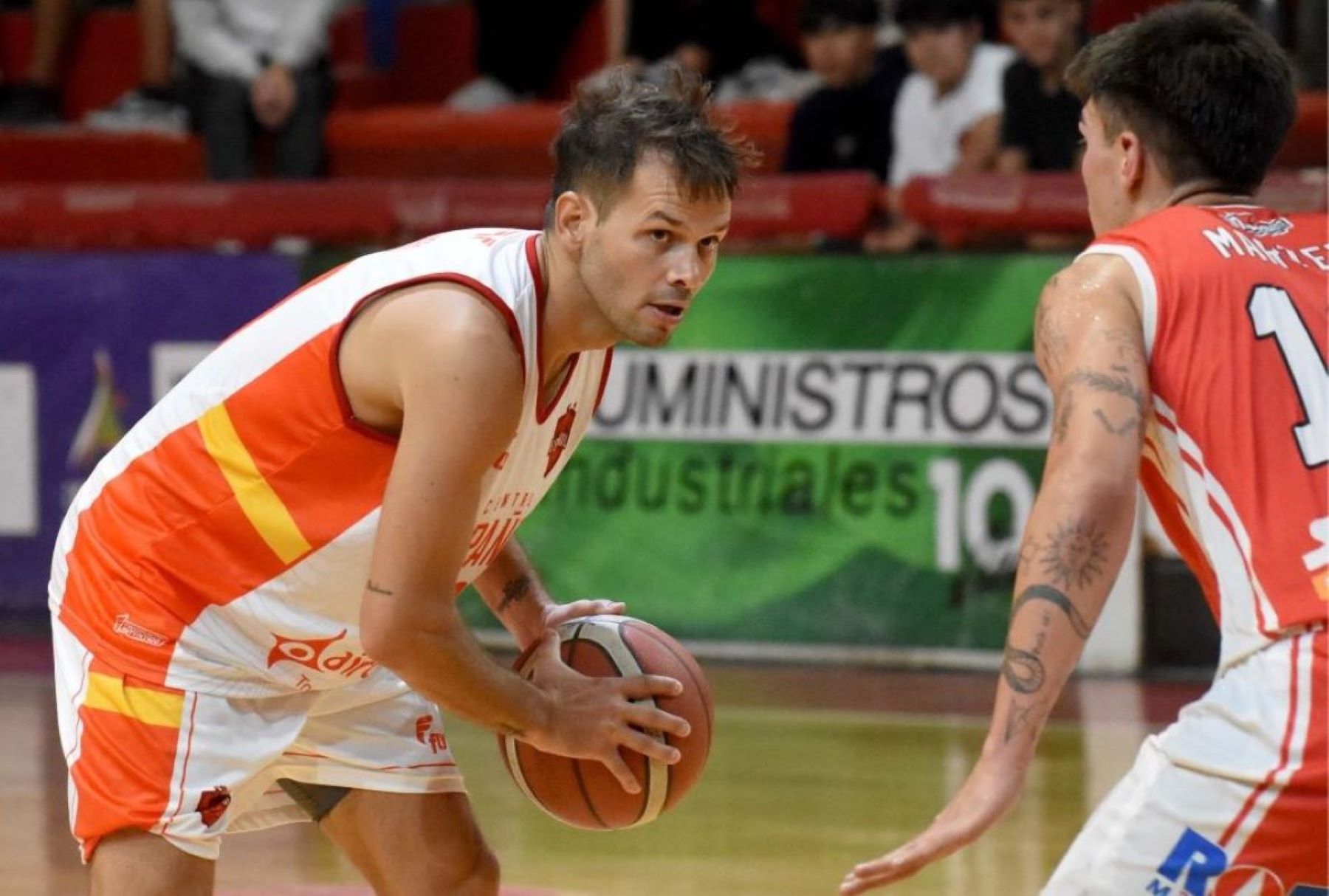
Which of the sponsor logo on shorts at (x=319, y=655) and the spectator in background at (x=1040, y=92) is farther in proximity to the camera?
the spectator in background at (x=1040, y=92)

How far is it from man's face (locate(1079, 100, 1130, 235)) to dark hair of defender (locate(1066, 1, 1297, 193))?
0.02 metres

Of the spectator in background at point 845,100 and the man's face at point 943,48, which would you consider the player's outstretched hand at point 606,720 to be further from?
the spectator in background at point 845,100

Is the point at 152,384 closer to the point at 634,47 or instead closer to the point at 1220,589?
the point at 634,47

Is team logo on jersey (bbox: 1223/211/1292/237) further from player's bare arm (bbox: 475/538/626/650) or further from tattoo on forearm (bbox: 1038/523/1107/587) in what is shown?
player's bare arm (bbox: 475/538/626/650)

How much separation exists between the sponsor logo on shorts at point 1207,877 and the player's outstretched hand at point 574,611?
1.47 metres

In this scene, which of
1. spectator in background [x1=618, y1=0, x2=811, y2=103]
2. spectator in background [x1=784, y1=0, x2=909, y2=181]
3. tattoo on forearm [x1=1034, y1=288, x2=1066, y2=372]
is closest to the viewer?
tattoo on forearm [x1=1034, y1=288, x2=1066, y2=372]

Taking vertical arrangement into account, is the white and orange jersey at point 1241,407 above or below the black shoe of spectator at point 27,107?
above

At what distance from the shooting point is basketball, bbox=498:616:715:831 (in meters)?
3.53

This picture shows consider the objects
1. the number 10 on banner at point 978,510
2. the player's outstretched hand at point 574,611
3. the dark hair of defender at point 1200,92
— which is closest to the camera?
the dark hair of defender at point 1200,92

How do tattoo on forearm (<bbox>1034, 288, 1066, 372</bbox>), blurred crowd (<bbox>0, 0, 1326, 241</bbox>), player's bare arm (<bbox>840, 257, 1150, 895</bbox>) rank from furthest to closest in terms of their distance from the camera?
blurred crowd (<bbox>0, 0, 1326, 241</bbox>), tattoo on forearm (<bbox>1034, 288, 1066, 372</bbox>), player's bare arm (<bbox>840, 257, 1150, 895</bbox>)

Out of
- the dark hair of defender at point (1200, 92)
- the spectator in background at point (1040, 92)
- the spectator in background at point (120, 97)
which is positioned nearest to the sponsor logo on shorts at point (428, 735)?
the dark hair of defender at point (1200, 92)

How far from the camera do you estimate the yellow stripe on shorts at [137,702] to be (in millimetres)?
3377

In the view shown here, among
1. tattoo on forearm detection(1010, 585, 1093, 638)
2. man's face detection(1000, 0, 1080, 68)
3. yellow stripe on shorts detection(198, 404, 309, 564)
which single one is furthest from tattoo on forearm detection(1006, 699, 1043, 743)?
man's face detection(1000, 0, 1080, 68)

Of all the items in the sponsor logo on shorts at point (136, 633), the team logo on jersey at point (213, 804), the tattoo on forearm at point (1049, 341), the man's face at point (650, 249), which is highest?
the tattoo on forearm at point (1049, 341)
